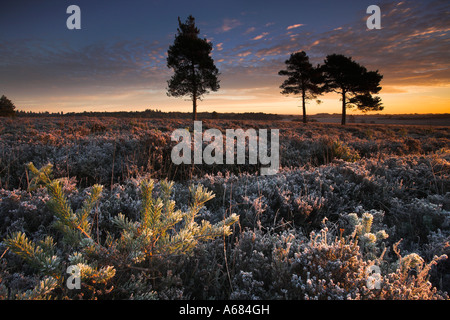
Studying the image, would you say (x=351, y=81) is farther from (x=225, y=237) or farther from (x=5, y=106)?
(x=5, y=106)

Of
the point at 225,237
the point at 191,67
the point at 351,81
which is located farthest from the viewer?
the point at 351,81

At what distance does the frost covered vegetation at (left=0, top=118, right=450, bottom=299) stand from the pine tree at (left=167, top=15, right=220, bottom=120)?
23107mm

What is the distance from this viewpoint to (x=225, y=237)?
2.71 metres

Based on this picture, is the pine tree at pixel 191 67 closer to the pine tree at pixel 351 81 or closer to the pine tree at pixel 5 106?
the pine tree at pixel 351 81

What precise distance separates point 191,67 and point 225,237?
28016 millimetres

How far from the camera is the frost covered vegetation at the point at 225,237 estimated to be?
5.09 ft

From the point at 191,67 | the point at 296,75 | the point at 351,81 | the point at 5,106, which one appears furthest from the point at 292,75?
the point at 5,106

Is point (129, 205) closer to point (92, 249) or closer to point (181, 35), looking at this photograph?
point (92, 249)

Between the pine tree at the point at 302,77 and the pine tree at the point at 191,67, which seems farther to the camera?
the pine tree at the point at 302,77

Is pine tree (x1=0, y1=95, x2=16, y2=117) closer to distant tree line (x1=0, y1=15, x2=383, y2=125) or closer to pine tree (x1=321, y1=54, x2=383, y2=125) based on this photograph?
distant tree line (x1=0, y1=15, x2=383, y2=125)

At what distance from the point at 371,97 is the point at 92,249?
131 ft

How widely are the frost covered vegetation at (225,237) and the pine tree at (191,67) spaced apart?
75.8 ft

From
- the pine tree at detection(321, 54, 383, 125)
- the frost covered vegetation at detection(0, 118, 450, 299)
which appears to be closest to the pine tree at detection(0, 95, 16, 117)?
the frost covered vegetation at detection(0, 118, 450, 299)

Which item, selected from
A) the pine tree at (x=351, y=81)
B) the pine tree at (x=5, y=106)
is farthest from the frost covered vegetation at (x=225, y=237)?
the pine tree at (x=5, y=106)
